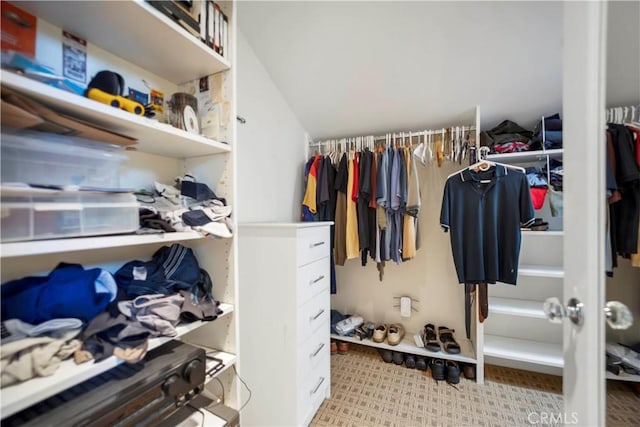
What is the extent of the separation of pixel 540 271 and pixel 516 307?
1.02 ft

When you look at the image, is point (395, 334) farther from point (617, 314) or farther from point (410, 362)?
point (617, 314)

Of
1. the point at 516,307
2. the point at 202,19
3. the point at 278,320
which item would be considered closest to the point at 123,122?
the point at 202,19

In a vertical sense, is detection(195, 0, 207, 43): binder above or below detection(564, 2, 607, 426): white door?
above

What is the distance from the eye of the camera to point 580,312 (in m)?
0.57

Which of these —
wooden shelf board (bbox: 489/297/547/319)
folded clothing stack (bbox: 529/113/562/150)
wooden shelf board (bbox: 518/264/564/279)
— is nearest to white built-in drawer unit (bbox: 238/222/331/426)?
wooden shelf board (bbox: 489/297/547/319)

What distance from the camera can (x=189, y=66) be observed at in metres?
0.91

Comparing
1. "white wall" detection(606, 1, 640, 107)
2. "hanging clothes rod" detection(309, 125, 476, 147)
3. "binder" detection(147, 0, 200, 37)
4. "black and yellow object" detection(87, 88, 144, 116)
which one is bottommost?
"black and yellow object" detection(87, 88, 144, 116)

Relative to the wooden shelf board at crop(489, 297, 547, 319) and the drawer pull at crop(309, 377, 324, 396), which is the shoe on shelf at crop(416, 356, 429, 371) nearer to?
the wooden shelf board at crop(489, 297, 547, 319)

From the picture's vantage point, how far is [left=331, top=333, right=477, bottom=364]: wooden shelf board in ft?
6.12

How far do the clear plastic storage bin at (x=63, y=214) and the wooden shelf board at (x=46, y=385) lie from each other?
0.91ft

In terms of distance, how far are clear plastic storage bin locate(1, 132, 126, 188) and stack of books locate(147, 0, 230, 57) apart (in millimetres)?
437

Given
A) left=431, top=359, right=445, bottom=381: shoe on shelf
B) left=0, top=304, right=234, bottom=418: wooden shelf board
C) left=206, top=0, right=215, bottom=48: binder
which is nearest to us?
left=0, top=304, right=234, bottom=418: wooden shelf board

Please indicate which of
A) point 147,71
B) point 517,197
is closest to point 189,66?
point 147,71

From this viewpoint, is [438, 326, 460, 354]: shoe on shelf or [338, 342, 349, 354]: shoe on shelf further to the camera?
[338, 342, 349, 354]: shoe on shelf
